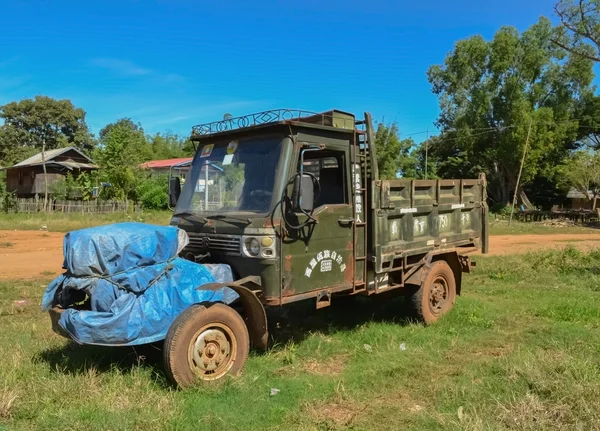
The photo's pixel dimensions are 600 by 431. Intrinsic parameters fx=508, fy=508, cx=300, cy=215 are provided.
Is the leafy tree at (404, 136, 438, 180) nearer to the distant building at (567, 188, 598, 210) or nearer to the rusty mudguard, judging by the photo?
the distant building at (567, 188, 598, 210)

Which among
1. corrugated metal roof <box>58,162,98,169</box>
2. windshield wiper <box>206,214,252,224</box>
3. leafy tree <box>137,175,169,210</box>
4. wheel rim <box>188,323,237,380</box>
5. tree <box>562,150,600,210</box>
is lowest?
wheel rim <box>188,323,237,380</box>

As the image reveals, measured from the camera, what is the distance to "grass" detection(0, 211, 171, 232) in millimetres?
24361

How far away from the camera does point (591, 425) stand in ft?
11.6

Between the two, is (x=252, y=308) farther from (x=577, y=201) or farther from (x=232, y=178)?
(x=577, y=201)

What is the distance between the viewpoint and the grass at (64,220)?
24361 mm

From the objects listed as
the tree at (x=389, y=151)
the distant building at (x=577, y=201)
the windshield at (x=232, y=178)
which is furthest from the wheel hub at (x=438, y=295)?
the distant building at (x=577, y=201)

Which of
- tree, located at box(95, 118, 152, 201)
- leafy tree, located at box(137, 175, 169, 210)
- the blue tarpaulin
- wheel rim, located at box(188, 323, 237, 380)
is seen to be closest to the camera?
the blue tarpaulin

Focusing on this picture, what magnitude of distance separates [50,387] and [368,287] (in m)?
3.48

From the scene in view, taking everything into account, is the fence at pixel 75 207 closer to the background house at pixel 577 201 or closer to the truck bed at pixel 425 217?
the truck bed at pixel 425 217

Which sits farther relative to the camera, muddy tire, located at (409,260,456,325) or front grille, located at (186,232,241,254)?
muddy tire, located at (409,260,456,325)

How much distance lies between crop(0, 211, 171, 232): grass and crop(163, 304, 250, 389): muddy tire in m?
20.2

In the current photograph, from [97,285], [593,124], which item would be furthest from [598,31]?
[593,124]

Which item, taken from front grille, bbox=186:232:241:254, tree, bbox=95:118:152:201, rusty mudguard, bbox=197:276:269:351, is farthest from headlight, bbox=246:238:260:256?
tree, bbox=95:118:152:201

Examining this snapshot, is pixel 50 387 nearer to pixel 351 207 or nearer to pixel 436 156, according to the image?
pixel 351 207
